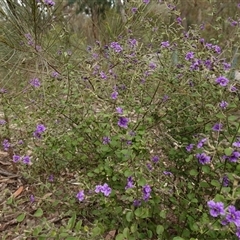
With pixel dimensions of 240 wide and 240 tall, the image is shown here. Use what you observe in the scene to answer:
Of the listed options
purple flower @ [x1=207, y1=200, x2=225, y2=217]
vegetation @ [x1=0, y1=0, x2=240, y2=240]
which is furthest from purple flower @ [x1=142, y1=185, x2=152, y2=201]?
purple flower @ [x1=207, y1=200, x2=225, y2=217]

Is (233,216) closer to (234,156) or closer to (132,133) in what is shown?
(234,156)

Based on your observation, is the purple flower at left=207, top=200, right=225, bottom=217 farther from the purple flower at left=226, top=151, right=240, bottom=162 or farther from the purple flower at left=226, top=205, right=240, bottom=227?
the purple flower at left=226, top=151, right=240, bottom=162

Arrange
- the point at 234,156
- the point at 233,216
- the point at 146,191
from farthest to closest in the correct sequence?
the point at 146,191
the point at 234,156
the point at 233,216

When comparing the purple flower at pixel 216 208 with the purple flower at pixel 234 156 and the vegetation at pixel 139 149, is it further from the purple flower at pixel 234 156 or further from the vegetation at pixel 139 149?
the purple flower at pixel 234 156

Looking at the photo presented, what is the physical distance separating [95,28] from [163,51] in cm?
306

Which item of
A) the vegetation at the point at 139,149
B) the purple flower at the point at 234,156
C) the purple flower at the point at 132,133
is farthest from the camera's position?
the purple flower at the point at 132,133

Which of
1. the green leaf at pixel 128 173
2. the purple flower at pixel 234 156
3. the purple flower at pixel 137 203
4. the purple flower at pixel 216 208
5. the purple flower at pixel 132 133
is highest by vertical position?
the purple flower at pixel 132 133

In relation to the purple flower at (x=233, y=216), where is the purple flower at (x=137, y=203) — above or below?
below

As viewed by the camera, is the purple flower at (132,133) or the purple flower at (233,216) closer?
the purple flower at (233,216)

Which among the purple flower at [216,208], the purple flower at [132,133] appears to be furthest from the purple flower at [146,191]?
the purple flower at [216,208]

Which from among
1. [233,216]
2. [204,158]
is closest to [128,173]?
[204,158]

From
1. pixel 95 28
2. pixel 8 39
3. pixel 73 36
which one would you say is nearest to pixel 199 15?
pixel 95 28

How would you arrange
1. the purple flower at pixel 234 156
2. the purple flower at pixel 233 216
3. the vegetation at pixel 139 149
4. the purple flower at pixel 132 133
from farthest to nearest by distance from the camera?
the purple flower at pixel 132 133, the vegetation at pixel 139 149, the purple flower at pixel 234 156, the purple flower at pixel 233 216

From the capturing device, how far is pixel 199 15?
824 cm
